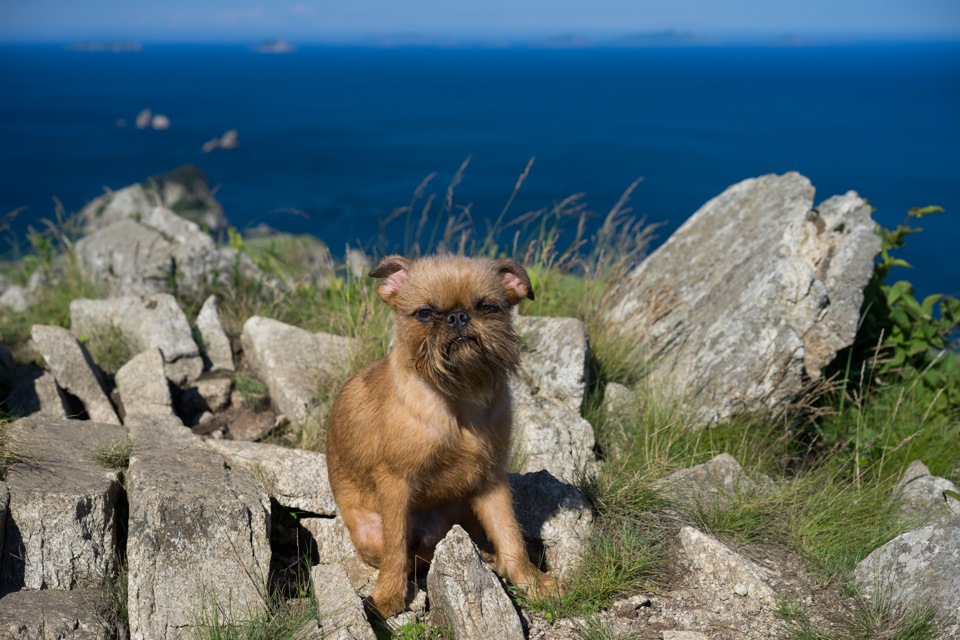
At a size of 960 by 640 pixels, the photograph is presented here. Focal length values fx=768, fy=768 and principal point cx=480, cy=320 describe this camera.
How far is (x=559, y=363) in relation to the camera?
581cm

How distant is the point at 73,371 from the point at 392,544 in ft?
11.1

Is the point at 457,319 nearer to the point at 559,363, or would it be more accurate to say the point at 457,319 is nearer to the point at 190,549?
the point at 190,549

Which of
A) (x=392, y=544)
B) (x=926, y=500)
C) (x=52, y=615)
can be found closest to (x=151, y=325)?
(x=52, y=615)

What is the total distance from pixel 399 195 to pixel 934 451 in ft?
223

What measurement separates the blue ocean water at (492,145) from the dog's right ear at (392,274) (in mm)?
33063

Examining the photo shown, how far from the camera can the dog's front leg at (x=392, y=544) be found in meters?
3.81

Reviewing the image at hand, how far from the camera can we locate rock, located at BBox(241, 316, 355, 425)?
5949mm

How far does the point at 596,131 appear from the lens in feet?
344

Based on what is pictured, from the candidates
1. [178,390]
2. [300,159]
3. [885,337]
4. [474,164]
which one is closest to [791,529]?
[885,337]

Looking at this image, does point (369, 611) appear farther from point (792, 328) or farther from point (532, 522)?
point (792, 328)

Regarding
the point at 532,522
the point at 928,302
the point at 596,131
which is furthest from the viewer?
the point at 596,131

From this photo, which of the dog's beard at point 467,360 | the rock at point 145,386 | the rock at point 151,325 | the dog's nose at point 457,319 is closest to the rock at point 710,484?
the dog's beard at point 467,360

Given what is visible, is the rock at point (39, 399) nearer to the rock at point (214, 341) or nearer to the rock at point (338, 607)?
the rock at point (214, 341)

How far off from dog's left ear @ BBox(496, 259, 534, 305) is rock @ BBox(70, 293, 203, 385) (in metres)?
3.62
